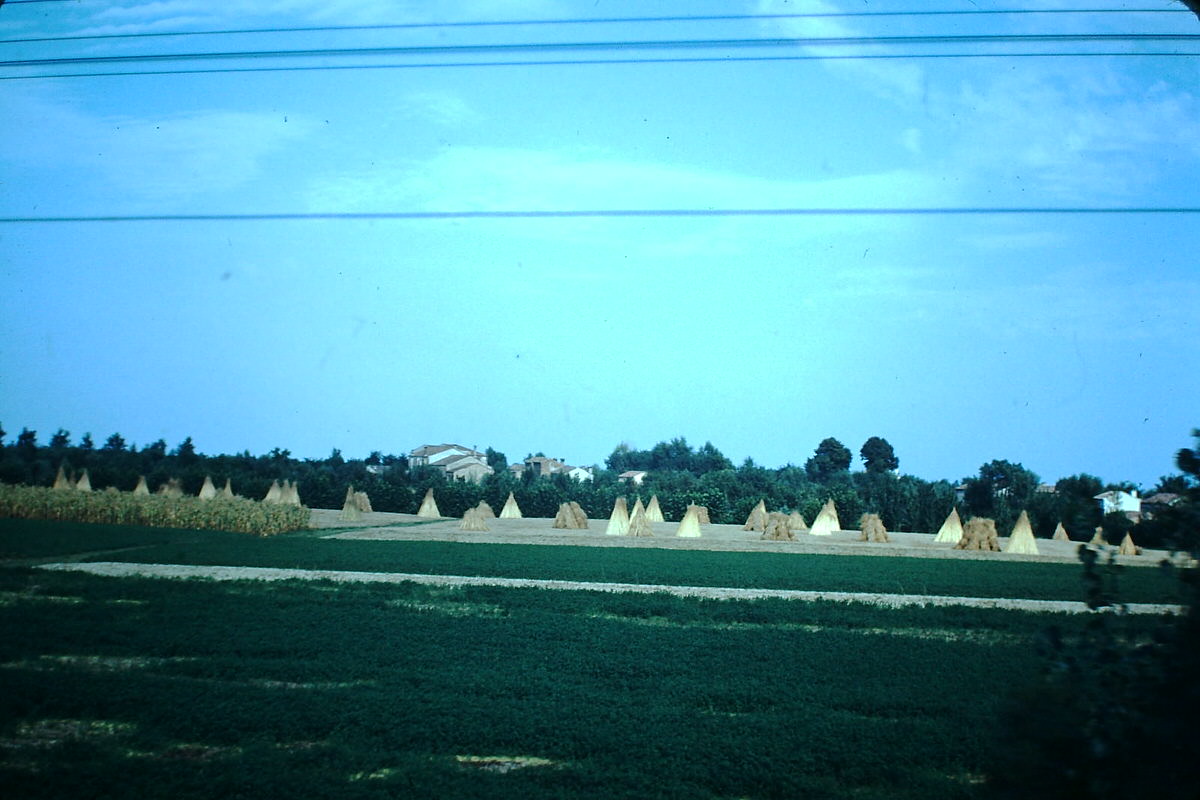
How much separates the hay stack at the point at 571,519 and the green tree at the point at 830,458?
1997 inches

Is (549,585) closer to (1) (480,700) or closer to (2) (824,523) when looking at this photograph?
(1) (480,700)

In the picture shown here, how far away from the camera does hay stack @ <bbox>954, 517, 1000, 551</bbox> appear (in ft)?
105

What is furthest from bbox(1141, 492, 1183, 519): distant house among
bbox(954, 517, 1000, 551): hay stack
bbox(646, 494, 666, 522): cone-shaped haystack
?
bbox(646, 494, 666, 522): cone-shaped haystack

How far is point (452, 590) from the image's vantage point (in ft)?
58.2

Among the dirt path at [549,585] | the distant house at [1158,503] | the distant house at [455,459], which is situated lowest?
the dirt path at [549,585]

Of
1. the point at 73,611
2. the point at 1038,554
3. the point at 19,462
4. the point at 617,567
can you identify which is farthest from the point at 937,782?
the point at 19,462

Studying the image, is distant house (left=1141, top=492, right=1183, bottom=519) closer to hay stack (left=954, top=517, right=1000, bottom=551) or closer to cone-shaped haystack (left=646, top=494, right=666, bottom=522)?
hay stack (left=954, top=517, right=1000, bottom=551)

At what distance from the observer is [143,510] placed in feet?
111

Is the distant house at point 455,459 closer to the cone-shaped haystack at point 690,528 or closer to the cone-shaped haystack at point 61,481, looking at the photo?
the cone-shaped haystack at point 61,481

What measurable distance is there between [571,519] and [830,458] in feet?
176

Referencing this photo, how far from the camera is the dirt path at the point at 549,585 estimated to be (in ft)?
59.3

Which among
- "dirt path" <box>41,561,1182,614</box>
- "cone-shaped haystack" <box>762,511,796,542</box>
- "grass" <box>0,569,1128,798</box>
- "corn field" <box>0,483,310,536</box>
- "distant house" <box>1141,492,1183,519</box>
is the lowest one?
"grass" <box>0,569,1128,798</box>

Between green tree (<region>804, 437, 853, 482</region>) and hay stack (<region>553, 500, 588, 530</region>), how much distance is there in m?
50.7

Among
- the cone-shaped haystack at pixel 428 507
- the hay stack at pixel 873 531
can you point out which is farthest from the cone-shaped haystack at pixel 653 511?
the hay stack at pixel 873 531
